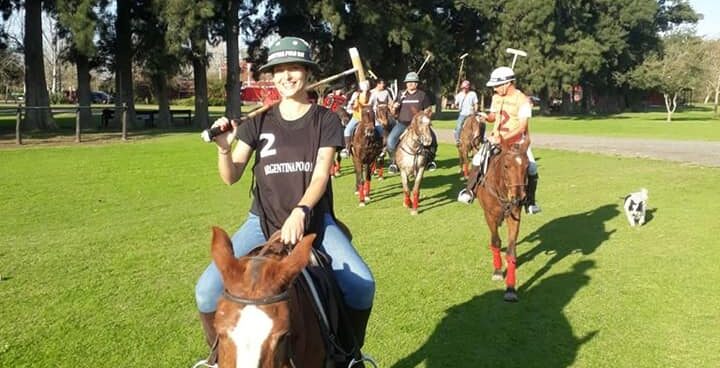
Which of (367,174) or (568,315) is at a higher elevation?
(367,174)

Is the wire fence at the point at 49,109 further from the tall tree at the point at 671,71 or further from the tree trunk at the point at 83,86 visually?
the tall tree at the point at 671,71

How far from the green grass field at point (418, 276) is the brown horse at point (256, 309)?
3.18 metres

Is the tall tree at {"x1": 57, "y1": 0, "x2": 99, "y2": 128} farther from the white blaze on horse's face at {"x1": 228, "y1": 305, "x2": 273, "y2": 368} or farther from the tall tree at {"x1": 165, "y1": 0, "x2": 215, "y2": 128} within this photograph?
the white blaze on horse's face at {"x1": 228, "y1": 305, "x2": 273, "y2": 368}

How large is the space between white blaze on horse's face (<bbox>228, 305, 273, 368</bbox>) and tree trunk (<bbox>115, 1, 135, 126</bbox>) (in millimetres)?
31908

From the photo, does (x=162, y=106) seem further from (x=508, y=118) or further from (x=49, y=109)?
(x=508, y=118)

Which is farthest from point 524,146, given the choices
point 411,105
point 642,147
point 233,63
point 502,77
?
point 233,63

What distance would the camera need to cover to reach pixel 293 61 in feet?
11.7

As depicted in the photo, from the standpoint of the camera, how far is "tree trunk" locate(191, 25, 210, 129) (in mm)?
31188

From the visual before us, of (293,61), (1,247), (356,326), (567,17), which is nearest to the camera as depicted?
(293,61)

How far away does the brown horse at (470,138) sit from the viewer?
56.1 ft

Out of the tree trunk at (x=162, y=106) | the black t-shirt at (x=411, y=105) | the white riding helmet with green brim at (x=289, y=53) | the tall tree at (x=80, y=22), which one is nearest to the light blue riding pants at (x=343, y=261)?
the white riding helmet with green brim at (x=289, y=53)

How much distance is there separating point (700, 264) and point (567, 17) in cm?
5025

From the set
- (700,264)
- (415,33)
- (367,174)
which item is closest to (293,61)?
(700,264)

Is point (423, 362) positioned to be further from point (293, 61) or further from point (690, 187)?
point (690, 187)
